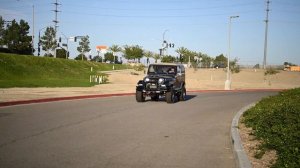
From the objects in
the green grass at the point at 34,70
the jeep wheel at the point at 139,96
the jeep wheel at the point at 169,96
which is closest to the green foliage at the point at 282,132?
the jeep wheel at the point at 169,96

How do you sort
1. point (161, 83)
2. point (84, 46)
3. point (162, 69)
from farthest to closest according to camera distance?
1. point (84, 46)
2. point (162, 69)
3. point (161, 83)

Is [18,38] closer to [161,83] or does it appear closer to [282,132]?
[161,83]

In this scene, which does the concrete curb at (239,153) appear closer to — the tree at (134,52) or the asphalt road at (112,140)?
the asphalt road at (112,140)

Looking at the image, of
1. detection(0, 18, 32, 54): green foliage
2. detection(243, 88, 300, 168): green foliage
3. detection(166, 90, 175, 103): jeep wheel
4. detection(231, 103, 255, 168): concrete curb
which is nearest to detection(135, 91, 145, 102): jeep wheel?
detection(166, 90, 175, 103): jeep wheel

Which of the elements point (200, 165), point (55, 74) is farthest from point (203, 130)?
point (55, 74)

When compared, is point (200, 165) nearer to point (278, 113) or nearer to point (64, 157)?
point (64, 157)

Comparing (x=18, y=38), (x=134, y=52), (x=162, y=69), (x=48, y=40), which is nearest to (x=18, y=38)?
(x=18, y=38)

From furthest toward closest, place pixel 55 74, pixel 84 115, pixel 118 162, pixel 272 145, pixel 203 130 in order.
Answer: pixel 55 74 → pixel 84 115 → pixel 203 130 → pixel 272 145 → pixel 118 162

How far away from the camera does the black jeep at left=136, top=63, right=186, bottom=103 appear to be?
69.6 ft

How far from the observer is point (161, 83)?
836 inches

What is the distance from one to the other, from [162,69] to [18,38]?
241 ft

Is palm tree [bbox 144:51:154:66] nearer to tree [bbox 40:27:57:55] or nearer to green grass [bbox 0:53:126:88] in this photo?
tree [bbox 40:27:57:55]

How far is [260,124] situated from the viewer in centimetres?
1077

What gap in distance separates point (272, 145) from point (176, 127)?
4.46 metres
